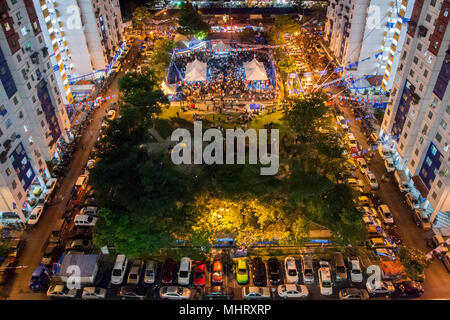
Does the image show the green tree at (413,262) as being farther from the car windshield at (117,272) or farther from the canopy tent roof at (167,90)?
the canopy tent roof at (167,90)

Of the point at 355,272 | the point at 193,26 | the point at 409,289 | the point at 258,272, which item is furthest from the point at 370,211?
the point at 193,26

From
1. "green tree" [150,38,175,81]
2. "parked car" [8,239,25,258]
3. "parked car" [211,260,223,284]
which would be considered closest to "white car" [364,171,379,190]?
"parked car" [211,260,223,284]

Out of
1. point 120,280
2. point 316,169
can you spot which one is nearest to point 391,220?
point 316,169

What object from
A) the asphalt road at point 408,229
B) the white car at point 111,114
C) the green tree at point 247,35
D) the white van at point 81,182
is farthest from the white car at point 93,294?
the green tree at point 247,35

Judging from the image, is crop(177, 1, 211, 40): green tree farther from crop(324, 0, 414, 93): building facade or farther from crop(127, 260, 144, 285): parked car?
crop(127, 260, 144, 285): parked car

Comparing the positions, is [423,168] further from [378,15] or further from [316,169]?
[378,15]

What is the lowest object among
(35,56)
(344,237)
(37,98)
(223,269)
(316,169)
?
(223,269)

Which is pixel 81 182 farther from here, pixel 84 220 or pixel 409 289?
pixel 409 289
